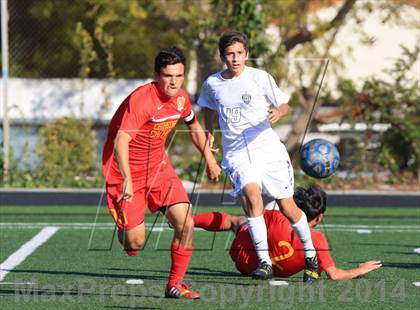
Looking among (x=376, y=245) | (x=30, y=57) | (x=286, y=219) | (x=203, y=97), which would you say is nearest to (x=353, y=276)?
(x=286, y=219)

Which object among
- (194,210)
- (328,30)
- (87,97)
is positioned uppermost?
(328,30)

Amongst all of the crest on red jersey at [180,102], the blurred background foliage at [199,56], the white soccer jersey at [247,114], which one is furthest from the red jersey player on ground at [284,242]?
the blurred background foliage at [199,56]

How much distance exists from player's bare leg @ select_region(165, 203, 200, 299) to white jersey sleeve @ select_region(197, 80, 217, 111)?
1327 millimetres

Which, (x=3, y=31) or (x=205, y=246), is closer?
(x=205, y=246)

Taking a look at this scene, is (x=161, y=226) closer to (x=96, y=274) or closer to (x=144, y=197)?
(x=96, y=274)

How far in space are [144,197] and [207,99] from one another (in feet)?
4.10

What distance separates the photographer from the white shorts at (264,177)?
28.6 feet

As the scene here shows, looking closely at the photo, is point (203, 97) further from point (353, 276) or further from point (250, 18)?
point (250, 18)

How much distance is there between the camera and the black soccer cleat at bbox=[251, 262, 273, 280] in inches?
326

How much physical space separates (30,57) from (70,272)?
13873 millimetres

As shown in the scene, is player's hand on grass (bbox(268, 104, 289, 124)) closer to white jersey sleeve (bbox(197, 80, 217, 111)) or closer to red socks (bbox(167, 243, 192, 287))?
white jersey sleeve (bbox(197, 80, 217, 111))

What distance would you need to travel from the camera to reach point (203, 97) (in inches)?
357

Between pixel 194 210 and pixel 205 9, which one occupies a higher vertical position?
pixel 205 9

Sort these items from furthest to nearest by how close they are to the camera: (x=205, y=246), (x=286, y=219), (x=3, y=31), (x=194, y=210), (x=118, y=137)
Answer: (x=3, y=31) < (x=194, y=210) < (x=205, y=246) < (x=286, y=219) < (x=118, y=137)
